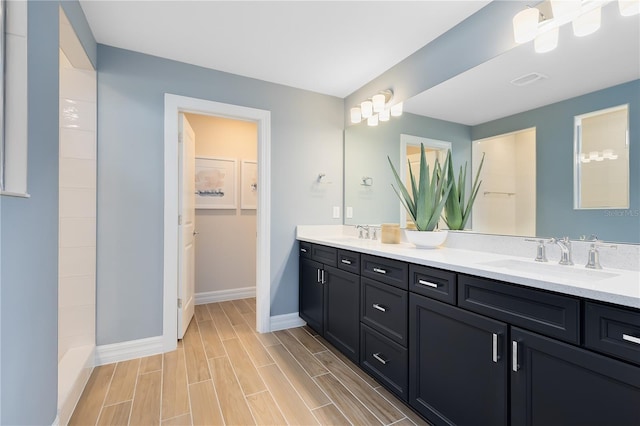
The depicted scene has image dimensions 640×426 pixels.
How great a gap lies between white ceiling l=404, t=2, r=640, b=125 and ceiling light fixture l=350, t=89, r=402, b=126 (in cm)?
37

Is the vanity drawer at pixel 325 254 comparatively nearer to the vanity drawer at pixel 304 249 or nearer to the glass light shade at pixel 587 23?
the vanity drawer at pixel 304 249

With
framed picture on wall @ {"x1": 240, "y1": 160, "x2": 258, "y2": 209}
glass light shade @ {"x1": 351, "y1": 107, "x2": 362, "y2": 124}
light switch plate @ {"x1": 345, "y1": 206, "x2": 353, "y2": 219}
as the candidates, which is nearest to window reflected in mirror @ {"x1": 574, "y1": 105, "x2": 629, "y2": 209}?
glass light shade @ {"x1": 351, "y1": 107, "x2": 362, "y2": 124}

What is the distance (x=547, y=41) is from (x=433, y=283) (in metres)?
1.30

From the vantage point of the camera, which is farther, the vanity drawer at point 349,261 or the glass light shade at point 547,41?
the vanity drawer at point 349,261

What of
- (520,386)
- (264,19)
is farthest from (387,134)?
(520,386)

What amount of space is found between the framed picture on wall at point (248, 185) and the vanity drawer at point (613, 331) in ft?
10.7

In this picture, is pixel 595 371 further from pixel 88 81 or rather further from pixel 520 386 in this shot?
pixel 88 81

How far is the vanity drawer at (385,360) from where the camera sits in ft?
5.15

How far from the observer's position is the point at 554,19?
139cm

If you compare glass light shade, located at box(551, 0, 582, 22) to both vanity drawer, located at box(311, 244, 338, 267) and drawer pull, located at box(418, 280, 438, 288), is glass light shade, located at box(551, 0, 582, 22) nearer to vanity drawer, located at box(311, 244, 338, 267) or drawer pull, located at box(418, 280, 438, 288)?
drawer pull, located at box(418, 280, 438, 288)

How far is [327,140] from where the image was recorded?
2.96 m

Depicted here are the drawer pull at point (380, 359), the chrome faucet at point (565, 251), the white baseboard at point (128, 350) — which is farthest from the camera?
the white baseboard at point (128, 350)

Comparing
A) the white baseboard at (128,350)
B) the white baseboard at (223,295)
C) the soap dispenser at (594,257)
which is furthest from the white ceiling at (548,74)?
the white baseboard at (223,295)

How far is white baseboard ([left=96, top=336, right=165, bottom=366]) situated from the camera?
2092mm
